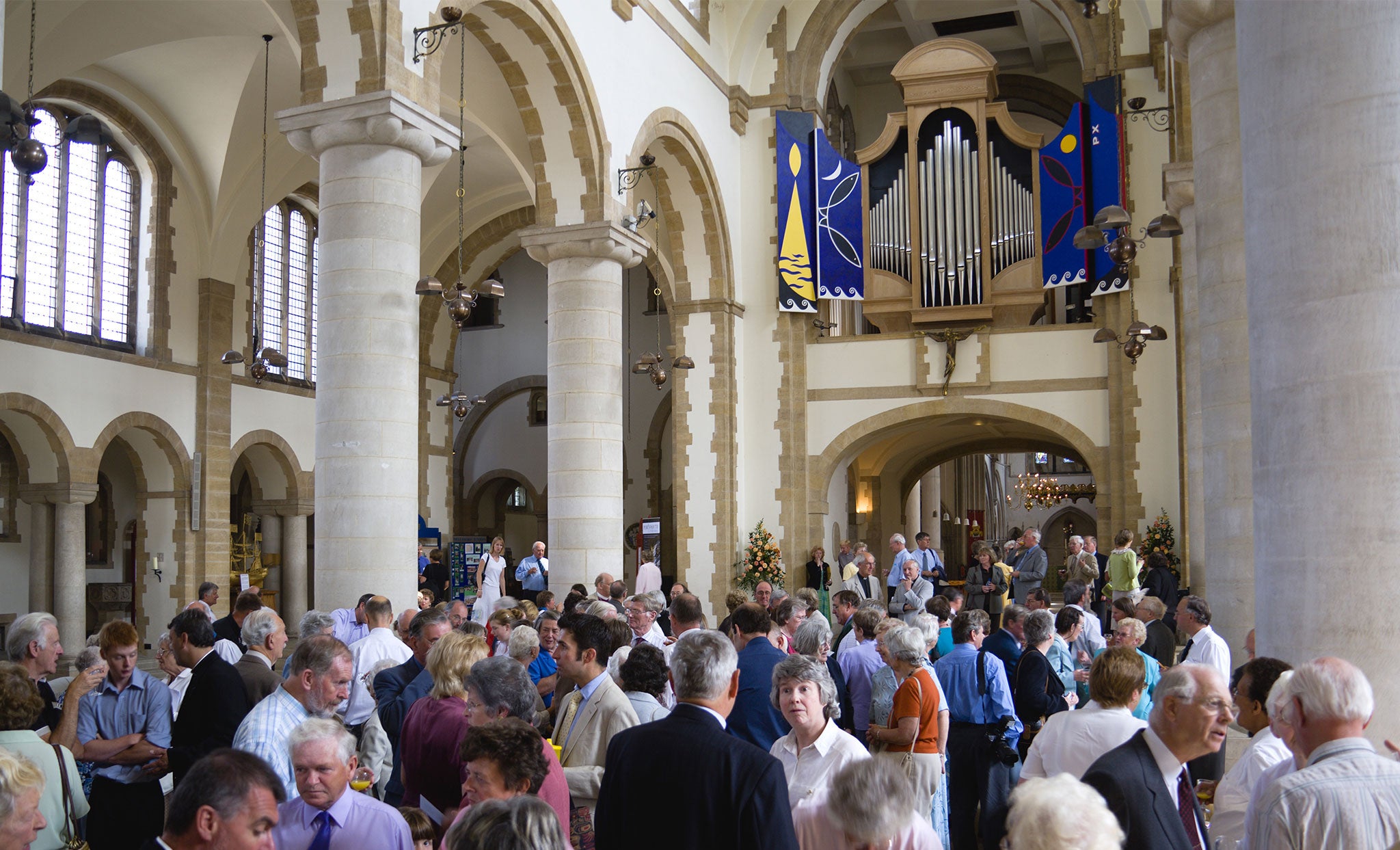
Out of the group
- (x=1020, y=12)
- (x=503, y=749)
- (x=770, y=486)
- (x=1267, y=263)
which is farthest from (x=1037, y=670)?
(x=1020, y=12)

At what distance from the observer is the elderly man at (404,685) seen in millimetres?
4977

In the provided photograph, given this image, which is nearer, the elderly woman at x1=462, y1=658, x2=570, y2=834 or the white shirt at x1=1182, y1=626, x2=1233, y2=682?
the elderly woman at x1=462, y1=658, x2=570, y2=834

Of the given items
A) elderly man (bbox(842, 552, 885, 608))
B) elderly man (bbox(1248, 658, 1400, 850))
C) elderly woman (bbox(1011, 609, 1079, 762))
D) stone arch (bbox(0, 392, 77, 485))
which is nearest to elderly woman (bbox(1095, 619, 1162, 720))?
elderly woman (bbox(1011, 609, 1079, 762))

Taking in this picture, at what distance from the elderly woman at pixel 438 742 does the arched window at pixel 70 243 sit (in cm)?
1339

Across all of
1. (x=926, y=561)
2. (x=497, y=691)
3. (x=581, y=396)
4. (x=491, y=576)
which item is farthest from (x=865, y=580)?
(x=497, y=691)

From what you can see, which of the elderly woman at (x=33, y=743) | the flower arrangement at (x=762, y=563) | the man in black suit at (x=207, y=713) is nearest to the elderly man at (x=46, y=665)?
the man in black suit at (x=207, y=713)

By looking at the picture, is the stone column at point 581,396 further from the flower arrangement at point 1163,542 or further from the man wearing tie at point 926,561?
the flower arrangement at point 1163,542

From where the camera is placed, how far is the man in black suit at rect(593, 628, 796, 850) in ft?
9.70

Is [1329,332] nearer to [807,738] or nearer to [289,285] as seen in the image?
[807,738]

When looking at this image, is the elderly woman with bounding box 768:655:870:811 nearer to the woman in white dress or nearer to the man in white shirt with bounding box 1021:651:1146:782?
the man in white shirt with bounding box 1021:651:1146:782

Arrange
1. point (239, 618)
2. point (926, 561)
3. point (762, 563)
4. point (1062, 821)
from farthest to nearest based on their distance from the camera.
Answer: point (762, 563)
point (926, 561)
point (239, 618)
point (1062, 821)

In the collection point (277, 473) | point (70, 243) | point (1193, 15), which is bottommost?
point (277, 473)

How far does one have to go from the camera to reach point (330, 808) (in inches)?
123

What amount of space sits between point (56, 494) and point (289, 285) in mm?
5495
